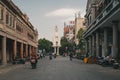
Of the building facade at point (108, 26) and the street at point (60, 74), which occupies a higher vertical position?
the building facade at point (108, 26)

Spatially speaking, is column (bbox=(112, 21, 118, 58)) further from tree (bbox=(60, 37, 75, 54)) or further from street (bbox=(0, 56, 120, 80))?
tree (bbox=(60, 37, 75, 54))

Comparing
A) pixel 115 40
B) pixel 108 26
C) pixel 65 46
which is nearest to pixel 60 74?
pixel 115 40

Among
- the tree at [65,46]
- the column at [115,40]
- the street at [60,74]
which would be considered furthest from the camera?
the tree at [65,46]

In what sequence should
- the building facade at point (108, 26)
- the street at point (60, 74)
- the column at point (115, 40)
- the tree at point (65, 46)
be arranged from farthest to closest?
1. the tree at point (65, 46)
2. the column at point (115, 40)
3. the building facade at point (108, 26)
4. the street at point (60, 74)

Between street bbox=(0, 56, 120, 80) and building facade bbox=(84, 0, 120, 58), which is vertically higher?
building facade bbox=(84, 0, 120, 58)

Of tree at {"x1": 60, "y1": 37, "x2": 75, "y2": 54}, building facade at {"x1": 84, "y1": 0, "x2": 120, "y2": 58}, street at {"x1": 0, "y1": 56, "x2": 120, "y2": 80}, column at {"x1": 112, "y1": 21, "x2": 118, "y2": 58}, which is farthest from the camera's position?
tree at {"x1": 60, "y1": 37, "x2": 75, "y2": 54}

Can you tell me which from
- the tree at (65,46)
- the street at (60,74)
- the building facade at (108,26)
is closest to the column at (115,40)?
the building facade at (108,26)

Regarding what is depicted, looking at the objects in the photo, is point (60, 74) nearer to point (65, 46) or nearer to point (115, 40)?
point (115, 40)

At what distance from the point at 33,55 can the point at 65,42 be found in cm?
15836

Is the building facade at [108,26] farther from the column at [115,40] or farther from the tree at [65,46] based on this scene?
the tree at [65,46]

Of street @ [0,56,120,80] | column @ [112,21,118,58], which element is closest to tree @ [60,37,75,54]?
column @ [112,21,118,58]

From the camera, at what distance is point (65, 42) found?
193 metres

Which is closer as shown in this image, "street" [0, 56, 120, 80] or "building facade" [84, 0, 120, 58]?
"street" [0, 56, 120, 80]

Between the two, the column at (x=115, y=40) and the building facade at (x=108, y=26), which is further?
the column at (x=115, y=40)
